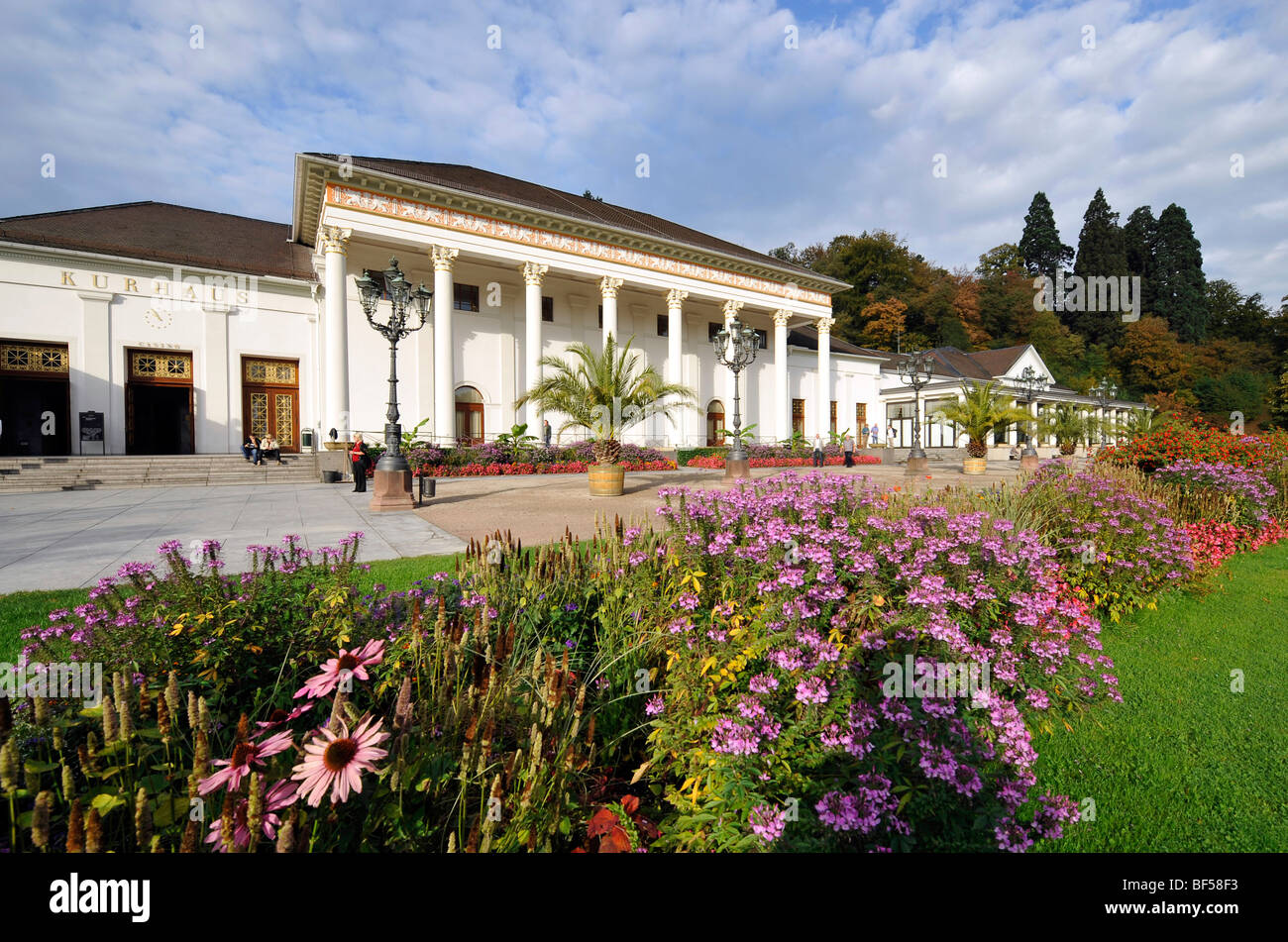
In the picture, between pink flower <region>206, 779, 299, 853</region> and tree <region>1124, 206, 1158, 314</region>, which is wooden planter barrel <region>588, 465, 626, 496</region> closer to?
pink flower <region>206, 779, 299, 853</region>

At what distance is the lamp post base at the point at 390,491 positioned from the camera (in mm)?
10797

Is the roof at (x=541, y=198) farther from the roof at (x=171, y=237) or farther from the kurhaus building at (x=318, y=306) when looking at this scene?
the roof at (x=171, y=237)

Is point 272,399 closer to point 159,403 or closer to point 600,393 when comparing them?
point 159,403

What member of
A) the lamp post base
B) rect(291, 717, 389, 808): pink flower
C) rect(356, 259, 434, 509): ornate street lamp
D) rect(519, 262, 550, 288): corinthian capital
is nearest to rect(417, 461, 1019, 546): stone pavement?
the lamp post base

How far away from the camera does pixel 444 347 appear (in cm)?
2334

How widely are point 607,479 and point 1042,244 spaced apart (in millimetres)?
81736

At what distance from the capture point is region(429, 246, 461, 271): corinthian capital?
75.6ft

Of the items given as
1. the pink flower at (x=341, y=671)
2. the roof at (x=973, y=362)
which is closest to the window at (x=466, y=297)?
the pink flower at (x=341, y=671)

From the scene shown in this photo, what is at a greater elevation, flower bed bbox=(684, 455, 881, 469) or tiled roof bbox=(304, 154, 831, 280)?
tiled roof bbox=(304, 154, 831, 280)

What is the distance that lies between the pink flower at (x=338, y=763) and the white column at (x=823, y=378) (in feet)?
123

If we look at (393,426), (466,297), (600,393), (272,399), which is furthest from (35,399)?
(600,393)

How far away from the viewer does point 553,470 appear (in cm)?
2198

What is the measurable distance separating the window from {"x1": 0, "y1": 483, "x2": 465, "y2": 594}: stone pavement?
15967 mm
